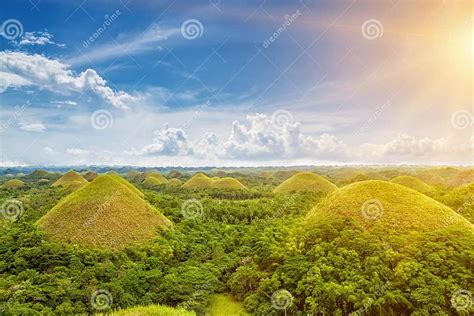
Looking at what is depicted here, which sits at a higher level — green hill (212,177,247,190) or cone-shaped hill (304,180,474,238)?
cone-shaped hill (304,180,474,238)

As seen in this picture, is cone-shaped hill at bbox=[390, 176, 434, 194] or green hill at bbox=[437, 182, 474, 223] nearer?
green hill at bbox=[437, 182, 474, 223]

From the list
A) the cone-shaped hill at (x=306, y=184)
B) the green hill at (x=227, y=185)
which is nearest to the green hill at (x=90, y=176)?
the green hill at (x=227, y=185)

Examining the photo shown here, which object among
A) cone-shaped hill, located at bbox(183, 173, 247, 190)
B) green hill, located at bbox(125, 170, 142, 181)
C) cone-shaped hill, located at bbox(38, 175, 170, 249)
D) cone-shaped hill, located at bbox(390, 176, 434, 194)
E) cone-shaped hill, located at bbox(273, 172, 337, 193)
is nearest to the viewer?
cone-shaped hill, located at bbox(38, 175, 170, 249)

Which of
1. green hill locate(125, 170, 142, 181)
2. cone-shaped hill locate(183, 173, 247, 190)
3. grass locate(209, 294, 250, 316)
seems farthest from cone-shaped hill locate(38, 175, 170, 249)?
green hill locate(125, 170, 142, 181)

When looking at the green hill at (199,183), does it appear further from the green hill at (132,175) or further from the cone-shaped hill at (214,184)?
the green hill at (132,175)

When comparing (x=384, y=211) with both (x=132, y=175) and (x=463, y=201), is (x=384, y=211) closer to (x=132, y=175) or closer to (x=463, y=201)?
(x=463, y=201)

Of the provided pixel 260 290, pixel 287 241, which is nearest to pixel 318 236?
pixel 287 241

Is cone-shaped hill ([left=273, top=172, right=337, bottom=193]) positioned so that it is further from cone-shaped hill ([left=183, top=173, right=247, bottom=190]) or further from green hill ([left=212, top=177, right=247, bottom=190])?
cone-shaped hill ([left=183, top=173, right=247, bottom=190])

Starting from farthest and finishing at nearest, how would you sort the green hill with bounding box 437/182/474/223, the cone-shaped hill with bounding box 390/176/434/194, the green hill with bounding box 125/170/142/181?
the green hill with bounding box 125/170/142/181, the cone-shaped hill with bounding box 390/176/434/194, the green hill with bounding box 437/182/474/223
